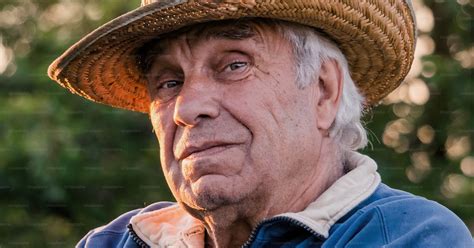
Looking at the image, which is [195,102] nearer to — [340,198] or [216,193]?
[216,193]

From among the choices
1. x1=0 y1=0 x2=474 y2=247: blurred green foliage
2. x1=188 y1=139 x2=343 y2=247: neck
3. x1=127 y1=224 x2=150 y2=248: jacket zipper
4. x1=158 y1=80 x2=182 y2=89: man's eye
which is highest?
x1=158 y1=80 x2=182 y2=89: man's eye

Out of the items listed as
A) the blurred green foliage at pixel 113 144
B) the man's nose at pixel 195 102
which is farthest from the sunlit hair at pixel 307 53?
the blurred green foliage at pixel 113 144

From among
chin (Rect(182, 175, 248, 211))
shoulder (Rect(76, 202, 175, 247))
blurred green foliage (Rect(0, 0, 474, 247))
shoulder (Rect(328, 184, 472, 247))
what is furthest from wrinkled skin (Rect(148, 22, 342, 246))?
blurred green foliage (Rect(0, 0, 474, 247))

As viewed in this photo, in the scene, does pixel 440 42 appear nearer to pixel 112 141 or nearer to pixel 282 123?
pixel 112 141

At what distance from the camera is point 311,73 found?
8.93 ft

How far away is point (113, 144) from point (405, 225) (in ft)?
6.89

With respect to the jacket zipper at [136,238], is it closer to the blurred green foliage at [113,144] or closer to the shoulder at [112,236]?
the shoulder at [112,236]

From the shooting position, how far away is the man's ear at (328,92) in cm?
276

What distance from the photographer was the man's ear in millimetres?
2762

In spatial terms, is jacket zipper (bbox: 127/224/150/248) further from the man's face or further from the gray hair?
the gray hair

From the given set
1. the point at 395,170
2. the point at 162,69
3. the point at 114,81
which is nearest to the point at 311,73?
the point at 162,69

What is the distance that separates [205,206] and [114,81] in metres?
0.52

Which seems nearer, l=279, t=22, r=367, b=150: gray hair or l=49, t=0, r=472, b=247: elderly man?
l=49, t=0, r=472, b=247: elderly man

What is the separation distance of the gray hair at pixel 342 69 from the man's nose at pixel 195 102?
197 mm
